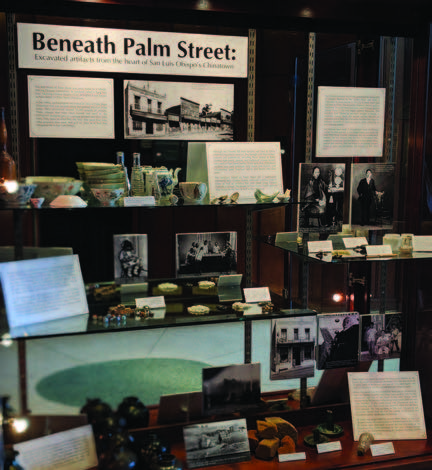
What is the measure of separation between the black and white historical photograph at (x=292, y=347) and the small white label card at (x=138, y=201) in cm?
90

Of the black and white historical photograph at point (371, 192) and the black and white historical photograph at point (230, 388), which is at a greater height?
the black and white historical photograph at point (371, 192)

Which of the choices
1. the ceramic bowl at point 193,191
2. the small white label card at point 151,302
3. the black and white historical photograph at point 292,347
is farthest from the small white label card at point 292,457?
the ceramic bowl at point 193,191

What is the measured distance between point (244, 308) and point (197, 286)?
0.28m

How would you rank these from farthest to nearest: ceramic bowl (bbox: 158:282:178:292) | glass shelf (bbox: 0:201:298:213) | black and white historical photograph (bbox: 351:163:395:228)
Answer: black and white historical photograph (bbox: 351:163:395:228)
ceramic bowl (bbox: 158:282:178:292)
glass shelf (bbox: 0:201:298:213)

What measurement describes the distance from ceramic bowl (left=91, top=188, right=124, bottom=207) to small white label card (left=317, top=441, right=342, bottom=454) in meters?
1.43

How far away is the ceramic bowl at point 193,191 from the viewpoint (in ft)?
8.10

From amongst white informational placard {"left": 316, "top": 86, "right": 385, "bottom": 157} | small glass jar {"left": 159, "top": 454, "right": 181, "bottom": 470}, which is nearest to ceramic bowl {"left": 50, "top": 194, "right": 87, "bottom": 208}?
small glass jar {"left": 159, "top": 454, "right": 181, "bottom": 470}

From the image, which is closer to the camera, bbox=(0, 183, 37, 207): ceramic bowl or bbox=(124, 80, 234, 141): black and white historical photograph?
bbox=(0, 183, 37, 207): ceramic bowl

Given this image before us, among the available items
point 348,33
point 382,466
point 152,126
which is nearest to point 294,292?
point 382,466

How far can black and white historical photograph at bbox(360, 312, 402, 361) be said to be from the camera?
117 inches

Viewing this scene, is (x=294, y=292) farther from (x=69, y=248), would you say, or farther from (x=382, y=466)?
(x=69, y=248)

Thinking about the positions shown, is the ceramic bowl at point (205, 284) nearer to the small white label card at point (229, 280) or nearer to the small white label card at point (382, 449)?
the small white label card at point (229, 280)

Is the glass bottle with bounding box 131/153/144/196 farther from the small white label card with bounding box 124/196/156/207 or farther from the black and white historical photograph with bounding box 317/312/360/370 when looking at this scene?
the black and white historical photograph with bounding box 317/312/360/370

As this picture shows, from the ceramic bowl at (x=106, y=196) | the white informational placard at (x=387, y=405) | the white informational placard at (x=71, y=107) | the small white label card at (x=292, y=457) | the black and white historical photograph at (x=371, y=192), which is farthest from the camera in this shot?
the black and white historical photograph at (x=371, y=192)
